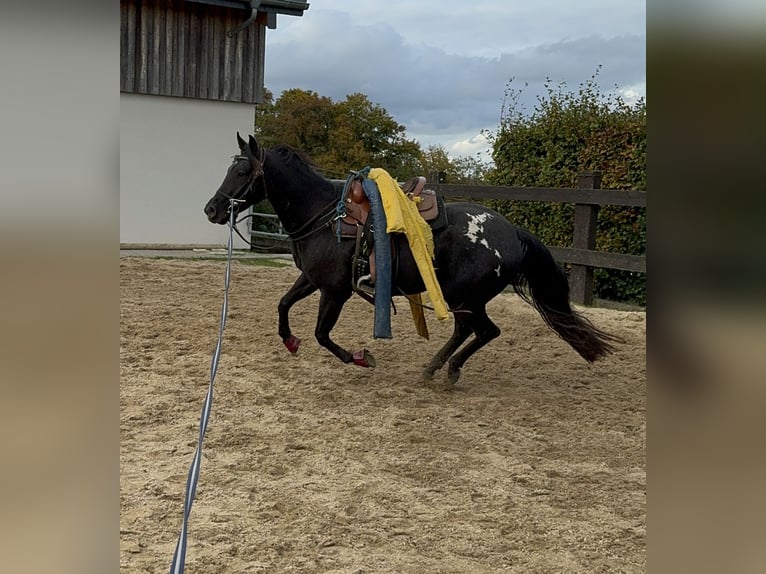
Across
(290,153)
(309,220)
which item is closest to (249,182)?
(290,153)

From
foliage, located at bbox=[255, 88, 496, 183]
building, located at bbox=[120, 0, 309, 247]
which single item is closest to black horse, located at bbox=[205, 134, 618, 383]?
building, located at bbox=[120, 0, 309, 247]

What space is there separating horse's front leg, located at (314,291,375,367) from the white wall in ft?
26.6

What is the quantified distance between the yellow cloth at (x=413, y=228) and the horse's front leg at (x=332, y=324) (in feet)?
2.15

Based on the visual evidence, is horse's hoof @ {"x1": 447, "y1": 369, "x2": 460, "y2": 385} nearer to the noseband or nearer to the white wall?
the noseband

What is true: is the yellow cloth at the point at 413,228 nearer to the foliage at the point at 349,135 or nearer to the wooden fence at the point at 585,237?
the wooden fence at the point at 585,237

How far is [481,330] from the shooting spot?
5449mm

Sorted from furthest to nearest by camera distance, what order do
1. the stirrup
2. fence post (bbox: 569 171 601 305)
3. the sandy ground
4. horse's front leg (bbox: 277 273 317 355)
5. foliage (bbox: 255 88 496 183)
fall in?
foliage (bbox: 255 88 496 183) < fence post (bbox: 569 171 601 305) < horse's front leg (bbox: 277 273 317 355) < the stirrup < the sandy ground
